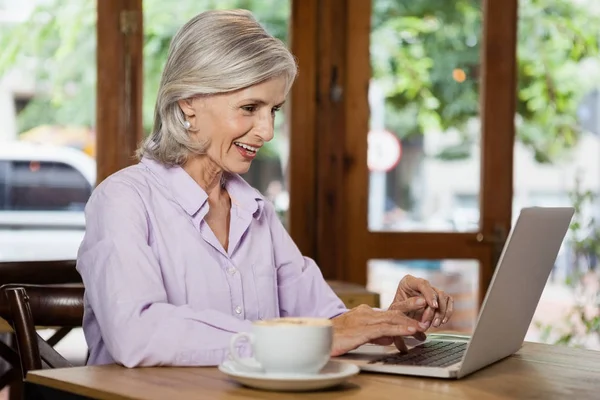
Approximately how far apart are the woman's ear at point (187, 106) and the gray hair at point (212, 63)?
0.01 meters

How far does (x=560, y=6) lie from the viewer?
4.17 m

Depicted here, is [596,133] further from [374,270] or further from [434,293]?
[434,293]

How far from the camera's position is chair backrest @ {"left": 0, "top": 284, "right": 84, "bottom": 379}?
1.66 metres

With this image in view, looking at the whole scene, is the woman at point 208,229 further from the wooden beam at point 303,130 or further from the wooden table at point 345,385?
the wooden beam at point 303,130

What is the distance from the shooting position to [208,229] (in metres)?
1.83

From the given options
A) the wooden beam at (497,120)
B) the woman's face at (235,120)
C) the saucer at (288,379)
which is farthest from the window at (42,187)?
the saucer at (288,379)

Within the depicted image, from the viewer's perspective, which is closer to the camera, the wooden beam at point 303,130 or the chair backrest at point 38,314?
the chair backrest at point 38,314

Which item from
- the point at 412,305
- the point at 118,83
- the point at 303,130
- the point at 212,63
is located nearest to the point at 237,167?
the point at 212,63

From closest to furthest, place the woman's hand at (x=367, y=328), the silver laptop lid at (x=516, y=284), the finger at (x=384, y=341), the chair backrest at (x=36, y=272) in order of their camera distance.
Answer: the silver laptop lid at (x=516, y=284) → the woman's hand at (x=367, y=328) → the finger at (x=384, y=341) → the chair backrest at (x=36, y=272)

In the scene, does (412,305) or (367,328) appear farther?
(412,305)

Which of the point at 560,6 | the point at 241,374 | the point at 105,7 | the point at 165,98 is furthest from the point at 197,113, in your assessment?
the point at 560,6

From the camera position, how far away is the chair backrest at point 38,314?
5.46ft

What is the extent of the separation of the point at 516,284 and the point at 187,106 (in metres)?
0.73

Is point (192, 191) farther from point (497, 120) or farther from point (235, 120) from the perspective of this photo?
point (497, 120)
